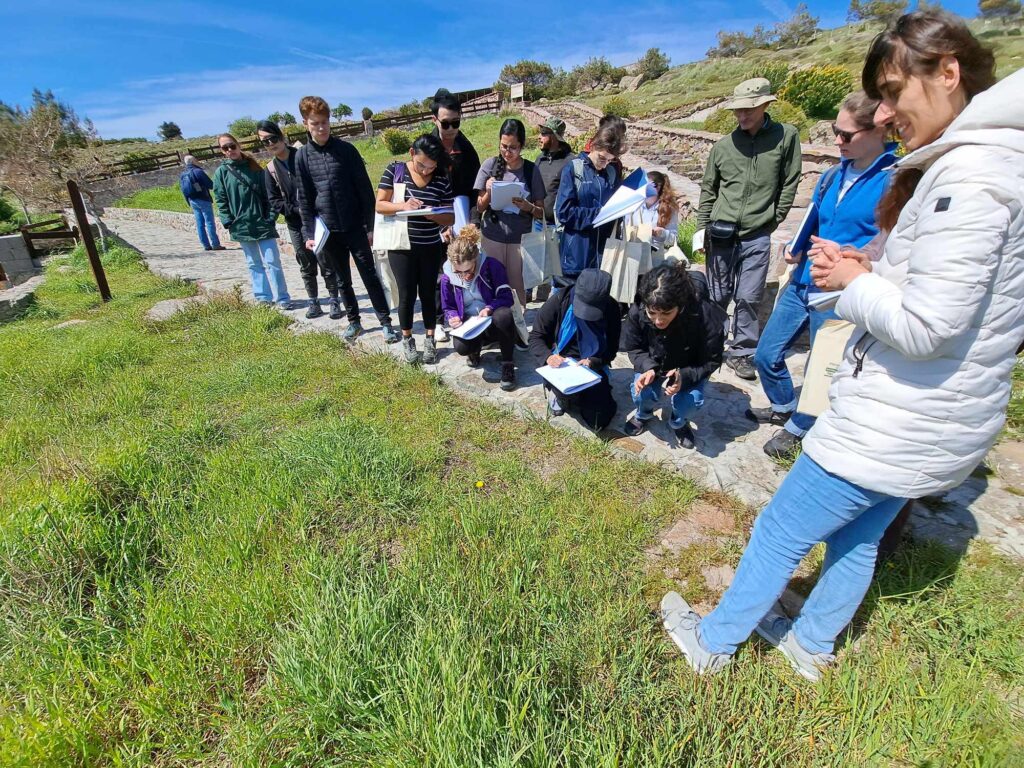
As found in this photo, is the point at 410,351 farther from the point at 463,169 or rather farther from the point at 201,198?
the point at 201,198

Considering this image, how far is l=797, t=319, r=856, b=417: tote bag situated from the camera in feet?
8.02

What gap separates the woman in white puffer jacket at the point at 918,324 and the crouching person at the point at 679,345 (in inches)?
49.6

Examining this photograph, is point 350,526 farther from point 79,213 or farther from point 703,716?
point 79,213

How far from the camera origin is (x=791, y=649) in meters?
1.77

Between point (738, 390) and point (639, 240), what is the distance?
144 cm

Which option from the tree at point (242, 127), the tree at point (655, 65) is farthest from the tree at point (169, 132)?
the tree at point (655, 65)

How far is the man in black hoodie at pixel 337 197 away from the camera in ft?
14.3

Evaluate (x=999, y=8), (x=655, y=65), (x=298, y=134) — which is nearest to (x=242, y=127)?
(x=298, y=134)

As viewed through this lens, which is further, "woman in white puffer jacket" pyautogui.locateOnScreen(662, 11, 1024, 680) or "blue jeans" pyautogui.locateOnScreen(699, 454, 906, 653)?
"blue jeans" pyautogui.locateOnScreen(699, 454, 906, 653)

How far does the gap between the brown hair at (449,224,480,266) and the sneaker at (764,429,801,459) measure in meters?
2.52

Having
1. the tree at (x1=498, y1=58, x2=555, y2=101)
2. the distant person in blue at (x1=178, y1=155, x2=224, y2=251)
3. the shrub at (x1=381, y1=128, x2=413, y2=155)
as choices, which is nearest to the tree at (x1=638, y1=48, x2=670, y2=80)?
the tree at (x1=498, y1=58, x2=555, y2=101)

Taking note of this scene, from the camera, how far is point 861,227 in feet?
8.70

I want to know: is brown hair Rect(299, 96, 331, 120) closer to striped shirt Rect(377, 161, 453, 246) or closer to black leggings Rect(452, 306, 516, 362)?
striped shirt Rect(377, 161, 453, 246)

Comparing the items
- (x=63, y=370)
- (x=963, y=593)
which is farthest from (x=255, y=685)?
(x=63, y=370)
